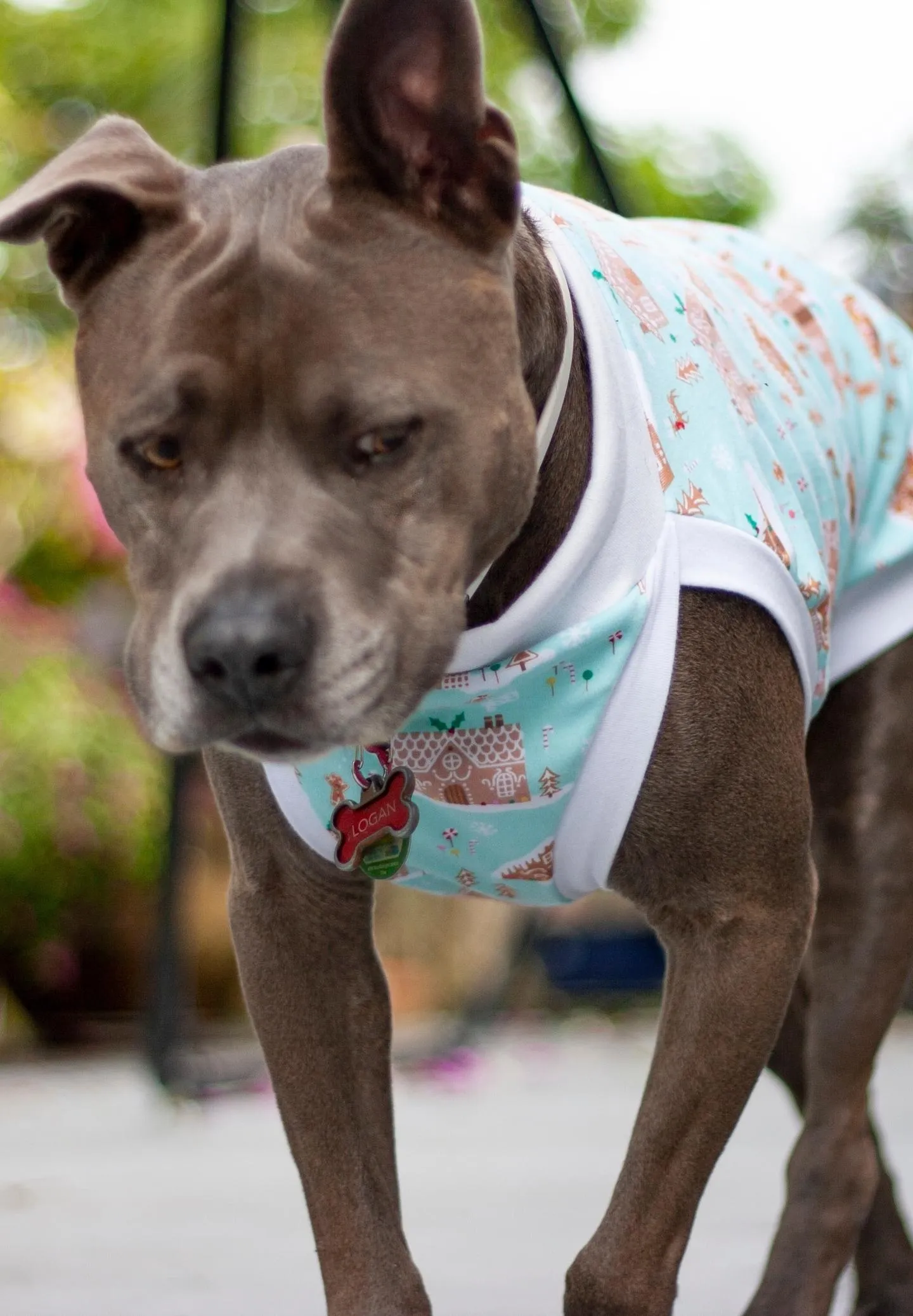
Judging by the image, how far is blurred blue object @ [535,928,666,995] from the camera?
6113 mm

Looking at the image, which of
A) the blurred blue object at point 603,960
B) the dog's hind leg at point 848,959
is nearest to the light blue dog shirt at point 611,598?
the dog's hind leg at point 848,959

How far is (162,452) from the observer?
5.62 ft

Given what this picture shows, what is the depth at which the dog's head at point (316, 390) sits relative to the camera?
161 centimetres


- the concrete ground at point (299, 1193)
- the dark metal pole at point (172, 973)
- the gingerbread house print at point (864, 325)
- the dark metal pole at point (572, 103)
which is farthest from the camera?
the dark metal pole at point (172, 973)

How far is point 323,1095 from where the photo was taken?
199 cm

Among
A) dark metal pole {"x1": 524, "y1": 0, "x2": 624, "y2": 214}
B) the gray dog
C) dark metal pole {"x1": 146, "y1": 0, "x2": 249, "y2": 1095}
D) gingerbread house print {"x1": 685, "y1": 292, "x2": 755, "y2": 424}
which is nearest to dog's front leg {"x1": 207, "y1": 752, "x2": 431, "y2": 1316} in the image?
the gray dog

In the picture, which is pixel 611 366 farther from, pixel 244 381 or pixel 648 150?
pixel 648 150

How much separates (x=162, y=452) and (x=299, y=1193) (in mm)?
2205

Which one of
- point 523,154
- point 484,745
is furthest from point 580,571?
point 523,154

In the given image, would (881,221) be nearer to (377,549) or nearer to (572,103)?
(572,103)

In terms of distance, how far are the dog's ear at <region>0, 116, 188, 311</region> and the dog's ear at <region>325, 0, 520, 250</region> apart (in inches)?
7.0

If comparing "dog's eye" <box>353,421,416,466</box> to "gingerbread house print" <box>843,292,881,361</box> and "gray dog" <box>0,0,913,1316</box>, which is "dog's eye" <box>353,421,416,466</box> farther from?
"gingerbread house print" <box>843,292,881,361</box>

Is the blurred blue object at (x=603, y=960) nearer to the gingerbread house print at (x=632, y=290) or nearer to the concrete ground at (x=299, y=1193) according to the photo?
the concrete ground at (x=299, y=1193)

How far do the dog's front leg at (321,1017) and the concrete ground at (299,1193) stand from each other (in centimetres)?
70
